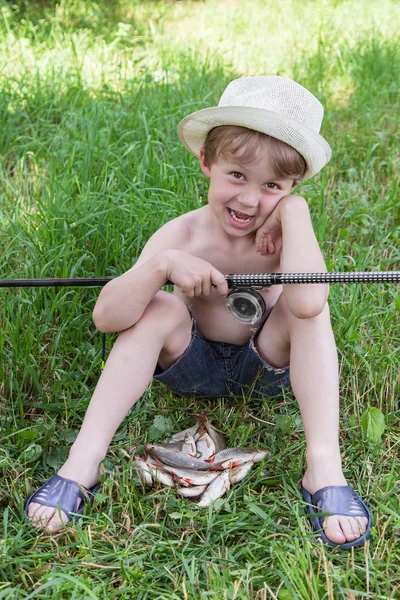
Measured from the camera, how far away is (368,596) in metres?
1.88

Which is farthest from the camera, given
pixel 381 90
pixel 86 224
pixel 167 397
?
pixel 381 90

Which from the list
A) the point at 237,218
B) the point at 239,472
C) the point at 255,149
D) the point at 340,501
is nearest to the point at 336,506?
the point at 340,501

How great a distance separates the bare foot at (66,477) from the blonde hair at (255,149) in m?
0.97

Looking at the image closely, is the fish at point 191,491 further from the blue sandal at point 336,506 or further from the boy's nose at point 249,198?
the boy's nose at point 249,198

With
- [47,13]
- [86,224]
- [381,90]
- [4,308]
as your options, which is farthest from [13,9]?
[4,308]

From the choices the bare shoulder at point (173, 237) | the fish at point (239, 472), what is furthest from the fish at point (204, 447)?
the bare shoulder at point (173, 237)

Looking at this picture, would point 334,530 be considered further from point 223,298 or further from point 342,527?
point 223,298

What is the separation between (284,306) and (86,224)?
3.65 feet

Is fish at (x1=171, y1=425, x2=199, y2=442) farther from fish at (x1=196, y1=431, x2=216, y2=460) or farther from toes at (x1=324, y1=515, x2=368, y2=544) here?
toes at (x1=324, y1=515, x2=368, y2=544)

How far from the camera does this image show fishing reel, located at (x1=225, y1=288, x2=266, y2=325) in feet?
8.01

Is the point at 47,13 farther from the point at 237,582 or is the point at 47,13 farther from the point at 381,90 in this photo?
the point at 237,582

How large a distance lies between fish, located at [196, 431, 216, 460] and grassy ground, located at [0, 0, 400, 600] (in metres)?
0.10

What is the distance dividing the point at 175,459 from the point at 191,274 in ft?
1.90

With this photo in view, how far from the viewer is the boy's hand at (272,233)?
2.34 m
